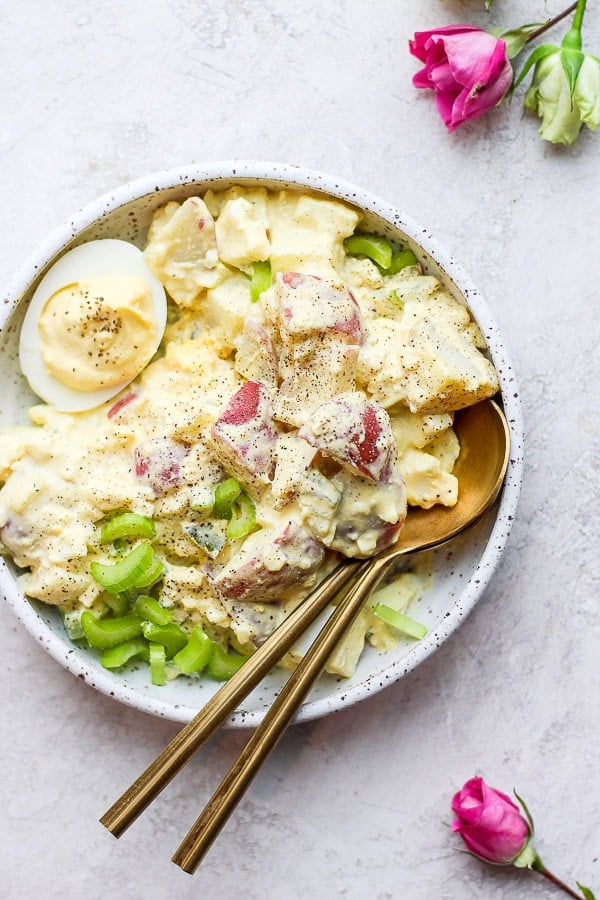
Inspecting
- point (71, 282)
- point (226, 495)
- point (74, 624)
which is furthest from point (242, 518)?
point (71, 282)

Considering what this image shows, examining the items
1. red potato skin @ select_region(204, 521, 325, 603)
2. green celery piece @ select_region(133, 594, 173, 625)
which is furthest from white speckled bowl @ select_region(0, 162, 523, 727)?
red potato skin @ select_region(204, 521, 325, 603)

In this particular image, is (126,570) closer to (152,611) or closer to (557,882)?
(152,611)

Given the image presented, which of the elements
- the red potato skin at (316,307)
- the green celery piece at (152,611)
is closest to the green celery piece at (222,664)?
the green celery piece at (152,611)

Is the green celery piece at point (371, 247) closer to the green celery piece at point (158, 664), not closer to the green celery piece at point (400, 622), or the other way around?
the green celery piece at point (400, 622)

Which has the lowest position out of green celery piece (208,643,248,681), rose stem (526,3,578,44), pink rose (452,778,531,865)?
pink rose (452,778,531,865)

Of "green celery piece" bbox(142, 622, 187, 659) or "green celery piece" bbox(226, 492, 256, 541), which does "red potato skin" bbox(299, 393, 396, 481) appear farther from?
"green celery piece" bbox(142, 622, 187, 659)

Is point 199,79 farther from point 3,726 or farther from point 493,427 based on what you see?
point 3,726
